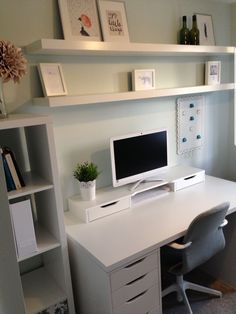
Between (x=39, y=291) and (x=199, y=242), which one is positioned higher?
(x=199, y=242)

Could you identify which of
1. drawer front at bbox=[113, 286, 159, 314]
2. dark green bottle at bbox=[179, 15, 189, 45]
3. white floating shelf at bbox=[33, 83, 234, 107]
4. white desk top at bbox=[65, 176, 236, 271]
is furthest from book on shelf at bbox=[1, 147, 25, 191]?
dark green bottle at bbox=[179, 15, 189, 45]

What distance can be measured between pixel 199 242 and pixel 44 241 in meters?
0.97

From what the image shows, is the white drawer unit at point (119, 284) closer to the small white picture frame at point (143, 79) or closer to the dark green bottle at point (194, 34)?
the small white picture frame at point (143, 79)

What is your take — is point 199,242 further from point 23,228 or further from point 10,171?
point 10,171

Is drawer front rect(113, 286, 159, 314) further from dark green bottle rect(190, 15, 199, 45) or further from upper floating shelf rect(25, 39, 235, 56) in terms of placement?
dark green bottle rect(190, 15, 199, 45)

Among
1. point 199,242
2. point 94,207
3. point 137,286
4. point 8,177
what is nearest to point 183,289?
point 199,242

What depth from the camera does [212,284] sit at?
2.39 metres

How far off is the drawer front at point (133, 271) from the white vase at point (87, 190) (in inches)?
23.9

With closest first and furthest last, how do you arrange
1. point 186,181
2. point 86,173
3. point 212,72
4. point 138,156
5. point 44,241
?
point 44,241 → point 86,173 → point 138,156 → point 186,181 → point 212,72

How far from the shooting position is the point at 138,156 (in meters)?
2.23

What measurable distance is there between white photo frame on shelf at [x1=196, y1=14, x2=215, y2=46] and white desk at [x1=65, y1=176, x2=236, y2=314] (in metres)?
1.41

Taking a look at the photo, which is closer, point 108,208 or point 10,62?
point 10,62

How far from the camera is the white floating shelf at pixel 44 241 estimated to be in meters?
1.66

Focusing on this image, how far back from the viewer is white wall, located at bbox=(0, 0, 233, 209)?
1808 mm
